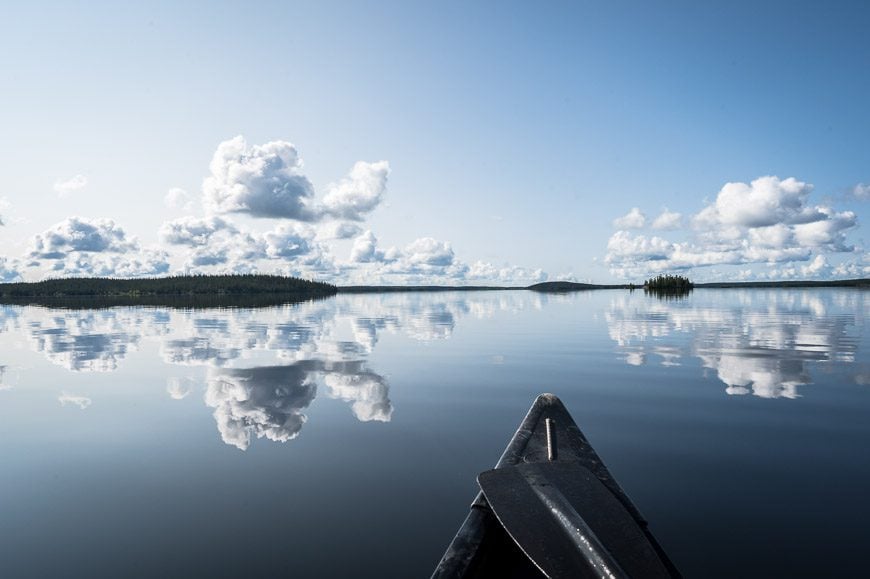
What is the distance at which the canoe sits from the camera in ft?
13.5

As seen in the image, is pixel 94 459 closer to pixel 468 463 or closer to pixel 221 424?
pixel 221 424

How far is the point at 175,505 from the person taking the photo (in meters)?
6.51

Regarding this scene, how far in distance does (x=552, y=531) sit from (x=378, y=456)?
4345 mm

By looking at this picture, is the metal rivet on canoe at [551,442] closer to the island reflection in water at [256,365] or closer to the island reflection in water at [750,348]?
the island reflection in water at [256,365]

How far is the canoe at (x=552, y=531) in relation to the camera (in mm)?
4109

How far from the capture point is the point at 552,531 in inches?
180

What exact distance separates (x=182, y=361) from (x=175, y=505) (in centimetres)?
1322

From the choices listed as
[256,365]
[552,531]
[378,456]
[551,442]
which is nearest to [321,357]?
[256,365]

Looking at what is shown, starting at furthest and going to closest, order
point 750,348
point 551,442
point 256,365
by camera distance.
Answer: point 750,348 → point 256,365 → point 551,442

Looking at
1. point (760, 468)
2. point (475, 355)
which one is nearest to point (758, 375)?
point (760, 468)

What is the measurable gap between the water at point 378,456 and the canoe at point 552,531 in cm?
91

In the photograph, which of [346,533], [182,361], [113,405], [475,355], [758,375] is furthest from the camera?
[475,355]

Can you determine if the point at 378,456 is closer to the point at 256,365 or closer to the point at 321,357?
the point at 256,365

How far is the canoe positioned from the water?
91cm
